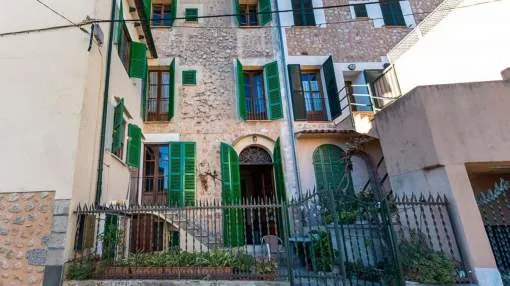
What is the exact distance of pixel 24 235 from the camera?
483 cm

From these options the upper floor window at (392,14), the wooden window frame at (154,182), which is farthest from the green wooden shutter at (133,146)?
the upper floor window at (392,14)

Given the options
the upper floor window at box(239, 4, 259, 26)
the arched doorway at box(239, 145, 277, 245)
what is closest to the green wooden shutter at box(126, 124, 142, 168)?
the arched doorway at box(239, 145, 277, 245)

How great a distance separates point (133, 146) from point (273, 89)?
5091 millimetres

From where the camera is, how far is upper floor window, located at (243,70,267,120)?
34.1 ft

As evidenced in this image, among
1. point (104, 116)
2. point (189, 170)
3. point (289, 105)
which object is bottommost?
point (189, 170)

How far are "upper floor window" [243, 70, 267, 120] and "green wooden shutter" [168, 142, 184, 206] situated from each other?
2.75 m

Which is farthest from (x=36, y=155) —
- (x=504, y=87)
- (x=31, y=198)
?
(x=504, y=87)

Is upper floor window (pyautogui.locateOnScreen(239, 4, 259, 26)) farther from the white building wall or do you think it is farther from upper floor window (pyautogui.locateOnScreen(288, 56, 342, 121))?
the white building wall

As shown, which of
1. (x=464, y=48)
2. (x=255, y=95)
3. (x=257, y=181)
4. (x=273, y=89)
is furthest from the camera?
(x=257, y=181)

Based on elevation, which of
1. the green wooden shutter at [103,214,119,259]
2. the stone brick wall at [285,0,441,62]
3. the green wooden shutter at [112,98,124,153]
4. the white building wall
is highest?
the stone brick wall at [285,0,441,62]

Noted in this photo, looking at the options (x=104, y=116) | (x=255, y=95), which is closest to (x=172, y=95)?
(x=255, y=95)

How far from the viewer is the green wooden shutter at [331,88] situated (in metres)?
9.96

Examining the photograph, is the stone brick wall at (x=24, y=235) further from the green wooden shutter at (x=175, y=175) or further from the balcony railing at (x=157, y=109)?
the balcony railing at (x=157, y=109)

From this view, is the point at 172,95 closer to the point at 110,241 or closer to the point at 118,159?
the point at 118,159
